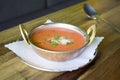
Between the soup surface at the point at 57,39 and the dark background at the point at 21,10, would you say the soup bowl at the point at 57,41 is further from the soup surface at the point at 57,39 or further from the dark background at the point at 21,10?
the dark background at the point at 21,10

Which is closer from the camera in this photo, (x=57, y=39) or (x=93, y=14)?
(x=57, y=39)

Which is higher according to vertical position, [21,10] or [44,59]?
[44,59]

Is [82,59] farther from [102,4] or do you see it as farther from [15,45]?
[102,4]

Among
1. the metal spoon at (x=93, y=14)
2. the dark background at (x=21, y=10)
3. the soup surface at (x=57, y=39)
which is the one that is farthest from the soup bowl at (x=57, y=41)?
the dark background at (x=21, y=10)

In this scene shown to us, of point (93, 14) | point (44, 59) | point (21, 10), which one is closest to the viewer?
point (44, 59)

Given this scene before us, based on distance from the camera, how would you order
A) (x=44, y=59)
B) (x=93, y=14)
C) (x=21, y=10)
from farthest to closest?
(x=21, y=10) → (x=93, y=14) → (x=44, y=59)

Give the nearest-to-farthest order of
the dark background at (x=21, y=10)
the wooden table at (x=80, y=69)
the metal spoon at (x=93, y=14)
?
the wooden table at (x=80, y=69) → the metal spoon at (x=93, y=14) → the dark background at (x=21, y=10)

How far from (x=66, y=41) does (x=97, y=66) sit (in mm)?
120

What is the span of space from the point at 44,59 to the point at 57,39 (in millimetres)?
70

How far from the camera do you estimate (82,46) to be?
0.61 m

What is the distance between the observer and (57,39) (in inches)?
25.0

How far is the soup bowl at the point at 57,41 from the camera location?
0.59 metres

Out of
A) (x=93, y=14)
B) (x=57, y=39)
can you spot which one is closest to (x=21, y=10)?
(x=93, y=14)

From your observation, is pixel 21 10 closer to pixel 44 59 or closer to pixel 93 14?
pixel 93 14
